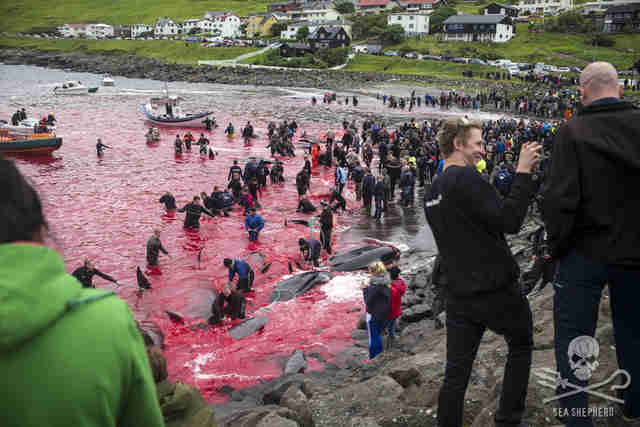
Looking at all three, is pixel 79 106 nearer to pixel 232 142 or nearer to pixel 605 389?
pixel 232 142

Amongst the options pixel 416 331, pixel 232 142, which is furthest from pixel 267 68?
pixel 416 331

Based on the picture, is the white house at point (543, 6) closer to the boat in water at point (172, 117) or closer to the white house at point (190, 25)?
the white house at point (190, 25)

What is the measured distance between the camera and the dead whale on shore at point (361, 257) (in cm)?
1401

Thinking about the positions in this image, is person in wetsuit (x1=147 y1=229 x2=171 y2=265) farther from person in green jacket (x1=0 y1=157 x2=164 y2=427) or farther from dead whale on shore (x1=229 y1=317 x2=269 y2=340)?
person in green jacket (x1=0 y1=157 x2=164 y2=427)

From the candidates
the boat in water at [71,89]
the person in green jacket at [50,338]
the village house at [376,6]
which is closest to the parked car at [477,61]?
the boat in water at [71,89]

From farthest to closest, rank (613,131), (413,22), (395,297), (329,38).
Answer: (413,22), (329,38), (395,297), (613,131)

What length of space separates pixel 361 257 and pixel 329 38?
317 feet

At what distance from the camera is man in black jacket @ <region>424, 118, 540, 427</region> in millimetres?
3053

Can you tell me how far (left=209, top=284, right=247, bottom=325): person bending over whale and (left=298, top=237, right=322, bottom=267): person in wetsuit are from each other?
137 inches

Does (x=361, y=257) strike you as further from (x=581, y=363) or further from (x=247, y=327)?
(x=581, y=363)

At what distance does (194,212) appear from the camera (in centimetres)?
1717

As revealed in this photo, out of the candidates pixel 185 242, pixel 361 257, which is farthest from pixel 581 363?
pixel 185 242

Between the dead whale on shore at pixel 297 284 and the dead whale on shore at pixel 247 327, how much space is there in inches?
49.5

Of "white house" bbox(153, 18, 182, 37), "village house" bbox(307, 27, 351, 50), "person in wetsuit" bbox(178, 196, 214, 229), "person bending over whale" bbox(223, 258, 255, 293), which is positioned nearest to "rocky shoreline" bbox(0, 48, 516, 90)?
"village house" bbox(307, 27, 351, 50)
